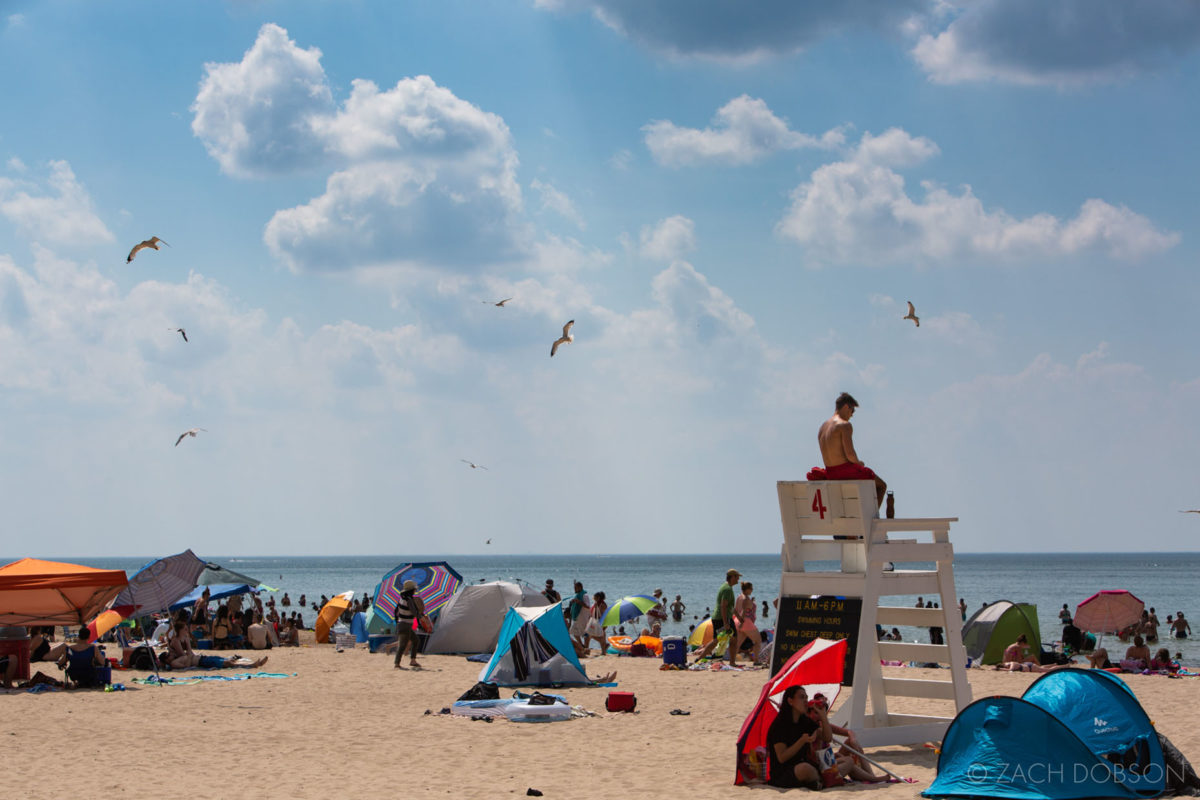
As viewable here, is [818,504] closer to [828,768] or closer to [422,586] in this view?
[828,768]

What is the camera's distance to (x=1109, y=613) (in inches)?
898

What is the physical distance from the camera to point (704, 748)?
9.77 m

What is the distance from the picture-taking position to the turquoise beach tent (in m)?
14.3

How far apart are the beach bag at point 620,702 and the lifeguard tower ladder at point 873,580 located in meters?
3.51

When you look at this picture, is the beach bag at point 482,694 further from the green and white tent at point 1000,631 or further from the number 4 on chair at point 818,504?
the green and white tent at point 1000,631

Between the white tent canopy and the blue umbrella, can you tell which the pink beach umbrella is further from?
the blue umbrella

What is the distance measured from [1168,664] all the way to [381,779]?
14.1m

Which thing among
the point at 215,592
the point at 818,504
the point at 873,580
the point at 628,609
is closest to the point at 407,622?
the point at 215,592

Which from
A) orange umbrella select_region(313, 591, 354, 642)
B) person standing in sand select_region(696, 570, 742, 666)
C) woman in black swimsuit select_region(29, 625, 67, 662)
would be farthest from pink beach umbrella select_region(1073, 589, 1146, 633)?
woman in black swimsuit select_region(29, 625, 67, 662)

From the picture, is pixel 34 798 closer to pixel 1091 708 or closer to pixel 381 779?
pixel 381 779

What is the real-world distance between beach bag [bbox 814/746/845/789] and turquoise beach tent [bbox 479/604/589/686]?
22.5ft

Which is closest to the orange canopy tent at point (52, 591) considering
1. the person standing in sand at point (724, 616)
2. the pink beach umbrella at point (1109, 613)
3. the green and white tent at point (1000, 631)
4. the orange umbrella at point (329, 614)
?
the person standing in sand at point (724, 616)

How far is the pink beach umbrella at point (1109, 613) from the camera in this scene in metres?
22.6

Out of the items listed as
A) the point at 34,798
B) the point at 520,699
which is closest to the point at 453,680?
the point at 520,699
